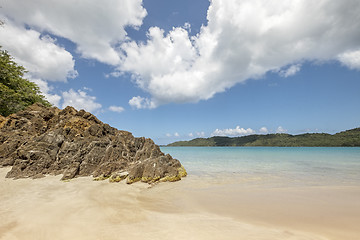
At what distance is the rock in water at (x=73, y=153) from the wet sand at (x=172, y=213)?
2.72 meters

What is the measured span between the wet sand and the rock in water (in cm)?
272

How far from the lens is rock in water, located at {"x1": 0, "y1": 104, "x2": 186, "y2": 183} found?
13.1 metres

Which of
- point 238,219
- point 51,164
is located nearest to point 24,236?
point 238,219

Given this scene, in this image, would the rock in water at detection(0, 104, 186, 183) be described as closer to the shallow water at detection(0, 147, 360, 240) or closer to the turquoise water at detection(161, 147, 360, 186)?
the shallow water at detection(0, 147, 360, 240)

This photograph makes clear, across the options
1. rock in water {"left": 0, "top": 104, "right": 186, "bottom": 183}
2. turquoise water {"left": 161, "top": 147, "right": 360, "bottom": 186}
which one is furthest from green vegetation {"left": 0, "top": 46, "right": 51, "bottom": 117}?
turquoise water {"left": 161, "top": 147, "right": 360, "bottom": 186}

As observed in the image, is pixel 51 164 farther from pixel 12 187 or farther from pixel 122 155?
pixel 122 155

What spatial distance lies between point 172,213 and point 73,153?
13.1 metres

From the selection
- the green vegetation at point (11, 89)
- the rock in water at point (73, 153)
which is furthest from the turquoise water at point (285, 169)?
the green vegetation at point (11, 89)

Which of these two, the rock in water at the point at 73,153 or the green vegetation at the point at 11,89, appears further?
the green vegetation at the point at 11,89

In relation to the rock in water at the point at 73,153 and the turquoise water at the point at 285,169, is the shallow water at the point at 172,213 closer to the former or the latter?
the rock in water at the point at 73,153

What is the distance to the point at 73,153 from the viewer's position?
15.3 metres

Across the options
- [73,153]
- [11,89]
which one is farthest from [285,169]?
[11,89]

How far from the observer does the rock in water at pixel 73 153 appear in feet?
43.0

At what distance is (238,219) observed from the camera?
20.0ft
